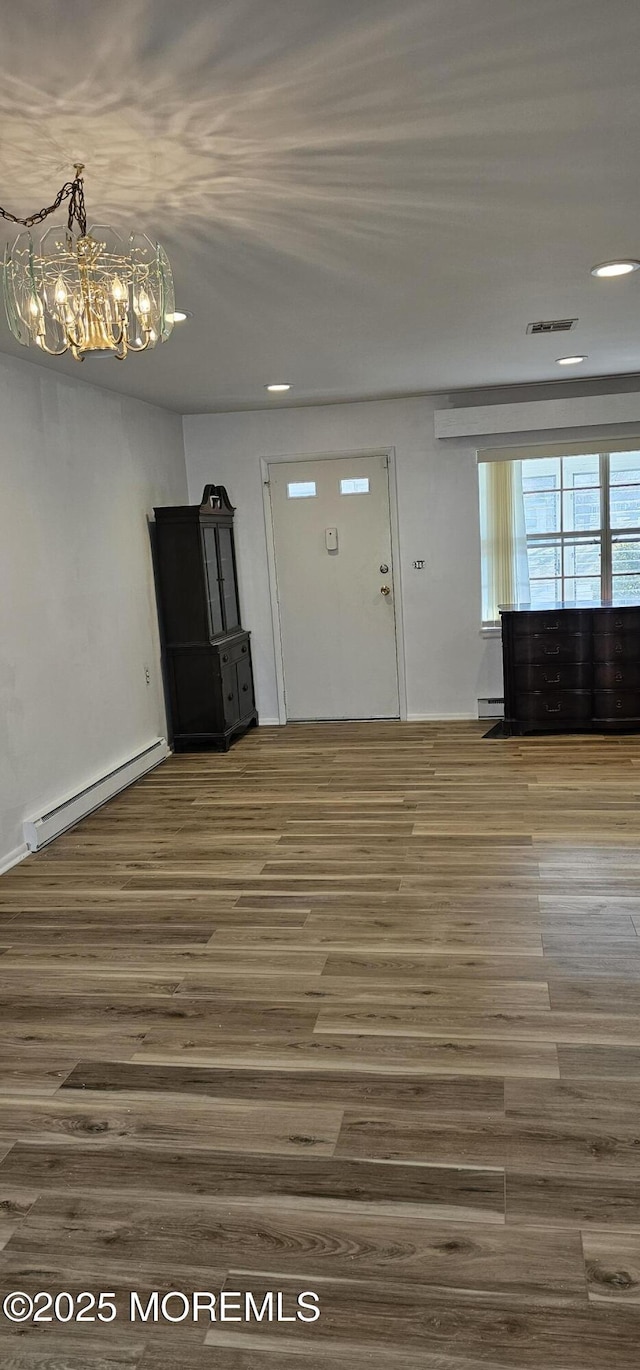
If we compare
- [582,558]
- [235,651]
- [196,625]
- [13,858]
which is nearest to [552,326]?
[582,558]

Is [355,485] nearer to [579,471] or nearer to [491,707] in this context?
[579,471]

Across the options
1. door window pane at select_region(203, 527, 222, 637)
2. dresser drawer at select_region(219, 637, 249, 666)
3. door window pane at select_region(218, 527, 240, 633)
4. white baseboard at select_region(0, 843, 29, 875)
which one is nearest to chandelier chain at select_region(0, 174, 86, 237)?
white baseboard at select_region(0, 843, 29, 875)

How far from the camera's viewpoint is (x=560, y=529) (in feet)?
22.2

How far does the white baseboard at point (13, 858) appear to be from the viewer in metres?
4.17

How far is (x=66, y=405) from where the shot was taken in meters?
4.91

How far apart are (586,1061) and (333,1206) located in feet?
2.64

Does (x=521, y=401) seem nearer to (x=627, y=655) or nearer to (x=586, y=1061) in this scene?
(x=627, y=655)

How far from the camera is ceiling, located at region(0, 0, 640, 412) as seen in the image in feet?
5.66

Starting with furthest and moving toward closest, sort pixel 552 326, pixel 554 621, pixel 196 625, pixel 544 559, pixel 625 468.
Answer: pixel 544 559, pixel 625 468, pixel 196 625, pixel 554 621, pixel 552 326

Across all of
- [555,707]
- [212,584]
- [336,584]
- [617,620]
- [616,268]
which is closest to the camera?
[616,268]

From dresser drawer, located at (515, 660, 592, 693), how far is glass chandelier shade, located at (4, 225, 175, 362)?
415 centimetres

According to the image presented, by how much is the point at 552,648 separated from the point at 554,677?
191 millimetres

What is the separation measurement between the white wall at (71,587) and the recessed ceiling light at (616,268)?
2465 millimetres

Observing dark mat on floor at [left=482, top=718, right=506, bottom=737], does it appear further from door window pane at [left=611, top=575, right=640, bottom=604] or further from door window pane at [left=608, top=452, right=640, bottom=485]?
door window pane at [left=608, top=452, right=640, bottom=485]
